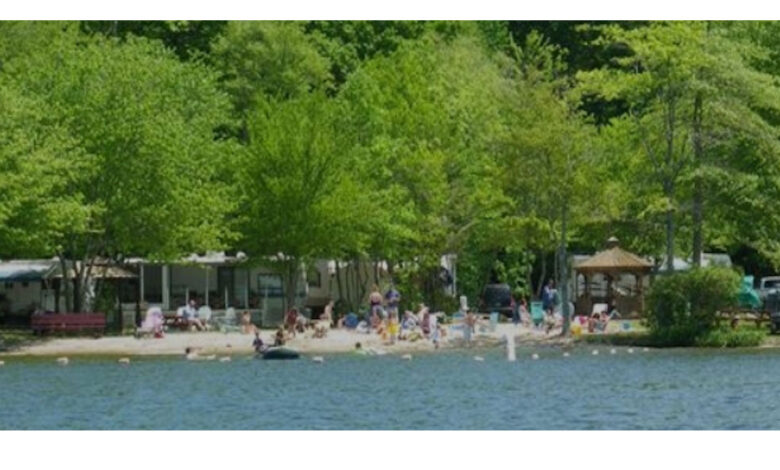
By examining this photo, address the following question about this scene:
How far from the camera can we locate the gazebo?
62.0 metres

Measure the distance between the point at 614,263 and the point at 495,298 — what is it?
7778mm

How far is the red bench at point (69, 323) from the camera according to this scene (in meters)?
57.0

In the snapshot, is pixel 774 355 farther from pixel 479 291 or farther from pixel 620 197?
pixel 479 291

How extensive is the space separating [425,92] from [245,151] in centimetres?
733

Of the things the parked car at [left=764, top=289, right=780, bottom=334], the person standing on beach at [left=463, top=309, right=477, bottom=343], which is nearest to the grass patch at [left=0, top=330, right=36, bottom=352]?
the person standing on beach at [left=463, top=309, right=477, bottom=343]

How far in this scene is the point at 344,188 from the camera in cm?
6181

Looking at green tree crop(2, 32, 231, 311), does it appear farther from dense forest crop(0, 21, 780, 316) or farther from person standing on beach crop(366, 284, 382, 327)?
person standing on beach crop(366, 284, 382, 327)

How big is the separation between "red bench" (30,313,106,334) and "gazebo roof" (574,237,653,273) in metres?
13.8

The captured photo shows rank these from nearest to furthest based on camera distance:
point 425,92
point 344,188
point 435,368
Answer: point 435,368, point 344,188, point 425,92

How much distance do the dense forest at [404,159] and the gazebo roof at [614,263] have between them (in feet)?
2.63

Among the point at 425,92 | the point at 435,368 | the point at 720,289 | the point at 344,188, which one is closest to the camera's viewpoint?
the point at 435,368

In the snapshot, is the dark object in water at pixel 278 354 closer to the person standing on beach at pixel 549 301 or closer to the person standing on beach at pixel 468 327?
the person standing on beach at pixel 468 327
